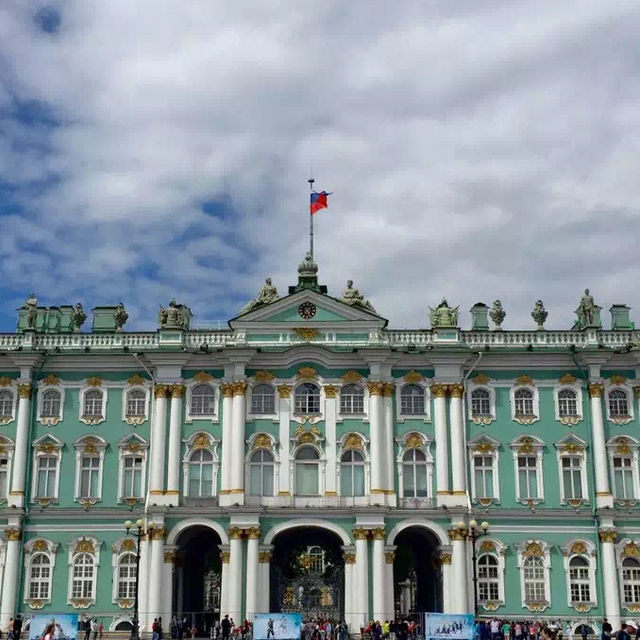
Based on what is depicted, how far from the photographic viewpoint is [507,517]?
55.5 meters

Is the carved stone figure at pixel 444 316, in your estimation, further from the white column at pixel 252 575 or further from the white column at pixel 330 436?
the white column at pixel 252 575

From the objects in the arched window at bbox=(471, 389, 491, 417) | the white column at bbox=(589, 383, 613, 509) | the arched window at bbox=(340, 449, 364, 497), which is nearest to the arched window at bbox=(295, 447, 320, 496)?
the arched window at bbox=(340, 449, 364, 497)

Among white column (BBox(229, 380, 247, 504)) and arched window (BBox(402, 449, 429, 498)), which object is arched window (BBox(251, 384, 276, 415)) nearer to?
white column (BBox(229, 380, 247, 504))

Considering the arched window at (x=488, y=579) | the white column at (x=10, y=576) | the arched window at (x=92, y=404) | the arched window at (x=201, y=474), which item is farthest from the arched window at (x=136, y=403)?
the arched window at (x=488, y=579)

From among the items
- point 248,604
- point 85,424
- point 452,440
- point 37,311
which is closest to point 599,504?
point 452,440

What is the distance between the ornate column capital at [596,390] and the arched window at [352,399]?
1224 centimetres

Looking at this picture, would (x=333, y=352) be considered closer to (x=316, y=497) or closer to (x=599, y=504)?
(x=316, y=497)

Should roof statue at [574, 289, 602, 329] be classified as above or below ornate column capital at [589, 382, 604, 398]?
above

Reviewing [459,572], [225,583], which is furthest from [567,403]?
[225,583]

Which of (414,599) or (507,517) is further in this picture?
(414,599)

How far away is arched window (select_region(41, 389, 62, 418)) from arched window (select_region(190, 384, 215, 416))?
5.14 m

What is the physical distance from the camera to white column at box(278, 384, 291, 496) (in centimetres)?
5559

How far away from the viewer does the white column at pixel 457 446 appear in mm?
55281

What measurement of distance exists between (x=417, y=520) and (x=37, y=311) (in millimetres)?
24493
